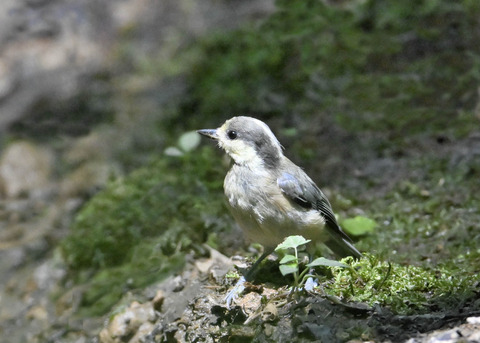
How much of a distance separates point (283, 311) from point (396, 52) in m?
4.17

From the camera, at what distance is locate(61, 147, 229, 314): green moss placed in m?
4.65

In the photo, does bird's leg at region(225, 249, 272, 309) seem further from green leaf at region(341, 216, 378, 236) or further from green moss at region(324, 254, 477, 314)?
green leaf at region(341, 216, 378, 236)

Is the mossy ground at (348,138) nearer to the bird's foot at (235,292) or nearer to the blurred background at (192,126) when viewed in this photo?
the blurred background at (192,126)

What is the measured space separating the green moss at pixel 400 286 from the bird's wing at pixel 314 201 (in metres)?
0.23

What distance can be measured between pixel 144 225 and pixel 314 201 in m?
1.81

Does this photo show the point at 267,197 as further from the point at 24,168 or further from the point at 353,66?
the point at 24,168

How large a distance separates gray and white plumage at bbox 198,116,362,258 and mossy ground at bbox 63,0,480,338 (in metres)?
0.45

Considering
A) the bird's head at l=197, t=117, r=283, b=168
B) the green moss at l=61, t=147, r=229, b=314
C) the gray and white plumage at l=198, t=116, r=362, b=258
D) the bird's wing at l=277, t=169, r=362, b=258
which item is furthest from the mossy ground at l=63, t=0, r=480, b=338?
the bird's head at l=197, t=117, r=283, b=168

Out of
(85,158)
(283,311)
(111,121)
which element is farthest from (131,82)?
(283,311)

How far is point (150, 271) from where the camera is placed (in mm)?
4539

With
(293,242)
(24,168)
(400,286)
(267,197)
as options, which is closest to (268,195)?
(267,197)

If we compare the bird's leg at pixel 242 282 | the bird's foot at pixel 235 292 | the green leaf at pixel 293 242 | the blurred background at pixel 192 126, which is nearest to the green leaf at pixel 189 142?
Answer: the blurred background at pixel 192 126

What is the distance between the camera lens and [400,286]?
354 cm

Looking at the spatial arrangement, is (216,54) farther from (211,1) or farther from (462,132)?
(462,132)
